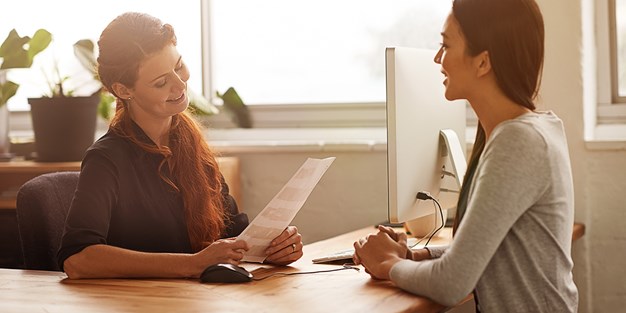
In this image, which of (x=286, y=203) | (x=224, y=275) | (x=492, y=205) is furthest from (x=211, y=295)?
(x=492, y=205)

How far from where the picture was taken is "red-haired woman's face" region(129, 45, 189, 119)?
2.15 meters

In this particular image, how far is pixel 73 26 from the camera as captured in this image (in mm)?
3842

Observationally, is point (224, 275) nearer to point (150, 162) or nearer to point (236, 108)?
point (150, 162)

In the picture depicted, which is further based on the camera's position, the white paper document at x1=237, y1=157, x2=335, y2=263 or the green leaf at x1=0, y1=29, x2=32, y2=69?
the green leaf at x1=0, y1=29, x2=32, y2=69

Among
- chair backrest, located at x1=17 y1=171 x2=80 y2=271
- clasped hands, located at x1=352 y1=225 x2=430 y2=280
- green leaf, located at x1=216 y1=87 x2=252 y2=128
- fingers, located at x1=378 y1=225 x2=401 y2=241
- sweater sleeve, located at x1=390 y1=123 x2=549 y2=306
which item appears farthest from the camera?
green leaf, located at x1=216 y1=87 x2=252 y2=128

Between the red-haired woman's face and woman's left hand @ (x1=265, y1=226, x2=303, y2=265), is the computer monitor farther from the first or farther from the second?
the red-haired woman's face

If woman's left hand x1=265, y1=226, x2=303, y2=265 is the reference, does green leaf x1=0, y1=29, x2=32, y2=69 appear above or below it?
above

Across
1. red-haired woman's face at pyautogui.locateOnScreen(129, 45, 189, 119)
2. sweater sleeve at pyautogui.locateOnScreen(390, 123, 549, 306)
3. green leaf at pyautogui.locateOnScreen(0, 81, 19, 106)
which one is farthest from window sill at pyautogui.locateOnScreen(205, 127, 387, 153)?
sweater sleeve at pyautogui.locateOnScreen(390, 123, 549, 306)

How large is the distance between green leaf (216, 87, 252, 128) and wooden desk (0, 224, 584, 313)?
5.06 ft

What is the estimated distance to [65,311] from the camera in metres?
1.58

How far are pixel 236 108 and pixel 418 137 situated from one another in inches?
55.7

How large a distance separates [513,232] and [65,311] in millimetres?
811

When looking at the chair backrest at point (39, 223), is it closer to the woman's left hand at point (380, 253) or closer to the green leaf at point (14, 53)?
the woman's left hand at point (380, 253)

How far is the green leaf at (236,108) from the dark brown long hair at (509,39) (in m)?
1.81
